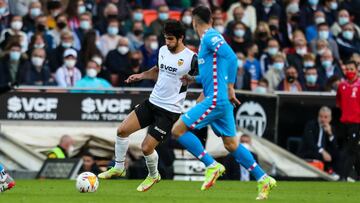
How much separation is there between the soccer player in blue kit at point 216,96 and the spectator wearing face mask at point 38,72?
9461 mm

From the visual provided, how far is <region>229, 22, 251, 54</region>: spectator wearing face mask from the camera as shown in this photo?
29.7m

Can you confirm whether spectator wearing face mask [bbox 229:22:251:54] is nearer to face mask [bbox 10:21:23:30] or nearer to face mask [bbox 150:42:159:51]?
face mask [bbox 150:42:159:51]

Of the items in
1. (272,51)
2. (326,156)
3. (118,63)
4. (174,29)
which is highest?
(174,29)

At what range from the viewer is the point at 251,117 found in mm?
26719

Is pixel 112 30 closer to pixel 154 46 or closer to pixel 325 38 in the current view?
pixel 154 46

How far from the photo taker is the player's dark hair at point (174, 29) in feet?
59.8

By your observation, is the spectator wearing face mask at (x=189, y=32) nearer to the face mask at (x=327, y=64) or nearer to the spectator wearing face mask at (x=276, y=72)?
the spectator wearing face mask at (x=276, y=72)

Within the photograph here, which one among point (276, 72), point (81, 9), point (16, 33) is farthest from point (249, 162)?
point (81, 9)

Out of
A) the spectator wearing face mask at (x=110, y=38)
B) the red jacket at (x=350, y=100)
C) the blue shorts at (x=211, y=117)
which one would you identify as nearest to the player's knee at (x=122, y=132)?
the blue shorts at (x=211, y=117)

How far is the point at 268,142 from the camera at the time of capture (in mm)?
26578

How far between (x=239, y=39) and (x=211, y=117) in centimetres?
1257

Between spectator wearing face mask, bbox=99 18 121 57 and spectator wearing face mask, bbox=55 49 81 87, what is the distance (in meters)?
1.74

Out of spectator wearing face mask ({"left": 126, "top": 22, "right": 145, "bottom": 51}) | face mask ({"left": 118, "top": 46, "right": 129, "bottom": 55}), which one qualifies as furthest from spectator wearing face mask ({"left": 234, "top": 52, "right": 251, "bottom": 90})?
spectator wearing face mask ({"left": 126, "top": 22, "right": 145, "bottom": 51})

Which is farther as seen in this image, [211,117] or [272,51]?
[272,51]
